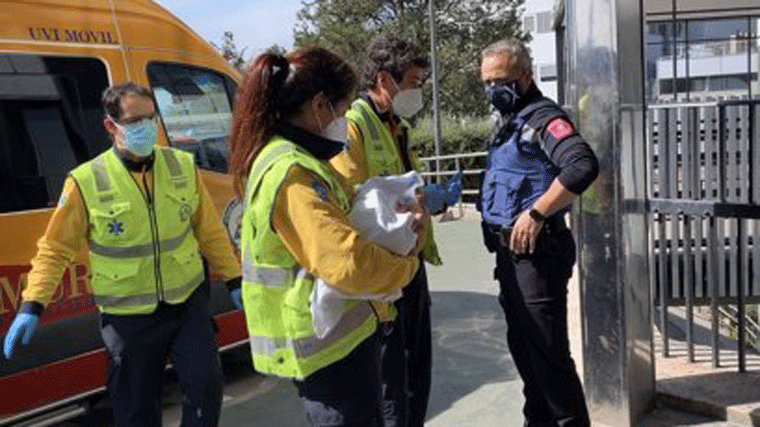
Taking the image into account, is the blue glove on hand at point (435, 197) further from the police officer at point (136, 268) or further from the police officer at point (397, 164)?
the police officer at point (136, 268)

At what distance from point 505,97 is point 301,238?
5.20 feet

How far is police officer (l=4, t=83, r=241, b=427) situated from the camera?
332 cm

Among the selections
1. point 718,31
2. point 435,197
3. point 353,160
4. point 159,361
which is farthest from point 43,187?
point 718,31

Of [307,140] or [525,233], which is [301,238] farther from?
[525,233]

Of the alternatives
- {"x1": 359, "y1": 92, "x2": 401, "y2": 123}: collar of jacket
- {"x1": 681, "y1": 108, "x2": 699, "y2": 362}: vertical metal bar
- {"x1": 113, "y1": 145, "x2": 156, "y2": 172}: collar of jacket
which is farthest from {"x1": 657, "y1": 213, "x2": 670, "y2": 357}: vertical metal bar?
{"x1": 113, "y1": 145, "x2": 156, "y2": 172}: collar of jacket

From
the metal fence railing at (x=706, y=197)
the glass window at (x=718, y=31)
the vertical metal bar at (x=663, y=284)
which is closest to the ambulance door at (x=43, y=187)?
the metal fence railing at (x=706, y=197)

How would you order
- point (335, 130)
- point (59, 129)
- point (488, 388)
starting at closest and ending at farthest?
point (335, 130) → point (59, 129) → point (488, 388)

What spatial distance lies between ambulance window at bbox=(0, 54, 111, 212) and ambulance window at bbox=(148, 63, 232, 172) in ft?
1.51

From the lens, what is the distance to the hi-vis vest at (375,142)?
3260mm

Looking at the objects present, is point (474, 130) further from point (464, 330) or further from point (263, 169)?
point (263, 169)

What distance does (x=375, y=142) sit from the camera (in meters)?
3.29

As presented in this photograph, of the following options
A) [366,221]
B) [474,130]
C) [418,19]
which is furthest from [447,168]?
[418,19]

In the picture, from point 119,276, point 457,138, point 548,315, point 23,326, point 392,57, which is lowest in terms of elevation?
point 548,315

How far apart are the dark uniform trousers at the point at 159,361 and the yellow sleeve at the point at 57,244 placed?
27 cm
